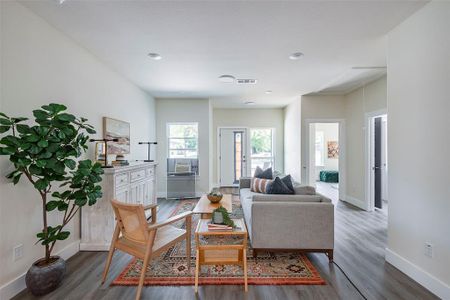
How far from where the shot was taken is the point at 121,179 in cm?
297

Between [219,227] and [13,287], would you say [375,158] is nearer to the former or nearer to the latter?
[219,227]

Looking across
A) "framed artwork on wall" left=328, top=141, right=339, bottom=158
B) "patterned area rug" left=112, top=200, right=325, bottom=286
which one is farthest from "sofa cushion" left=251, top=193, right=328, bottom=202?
"framed artwork on wall" left=328, top=141, right=339, bottom=158

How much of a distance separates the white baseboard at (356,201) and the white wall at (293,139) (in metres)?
1.19

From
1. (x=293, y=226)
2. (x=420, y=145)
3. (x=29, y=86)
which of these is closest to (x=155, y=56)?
(x=29, y=86)

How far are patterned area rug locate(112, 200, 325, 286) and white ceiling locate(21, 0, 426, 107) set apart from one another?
261 centimetres

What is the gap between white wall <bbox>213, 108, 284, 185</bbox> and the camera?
6969mm

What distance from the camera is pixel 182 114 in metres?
5.66

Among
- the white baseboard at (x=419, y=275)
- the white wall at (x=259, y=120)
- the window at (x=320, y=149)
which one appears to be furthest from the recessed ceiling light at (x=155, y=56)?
the window at (x=320, y=149)

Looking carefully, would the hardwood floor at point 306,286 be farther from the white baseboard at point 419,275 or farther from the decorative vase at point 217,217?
the decorative vase at point 217,217

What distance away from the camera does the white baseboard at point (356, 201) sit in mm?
4508

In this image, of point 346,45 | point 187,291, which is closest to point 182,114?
point 346,45

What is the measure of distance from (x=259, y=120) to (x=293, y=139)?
4.97ft

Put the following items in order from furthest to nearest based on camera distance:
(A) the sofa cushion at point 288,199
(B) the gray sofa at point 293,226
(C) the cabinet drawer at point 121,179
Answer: (C) the cabinet drawer at point 121,179
(A) the sofa cushion at point 288,199
(B) the gray sofa at point 293,226

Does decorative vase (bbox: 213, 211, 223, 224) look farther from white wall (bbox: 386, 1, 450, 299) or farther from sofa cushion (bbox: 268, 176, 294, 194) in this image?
white wall (bbox: 386, 1, 450, 299)
